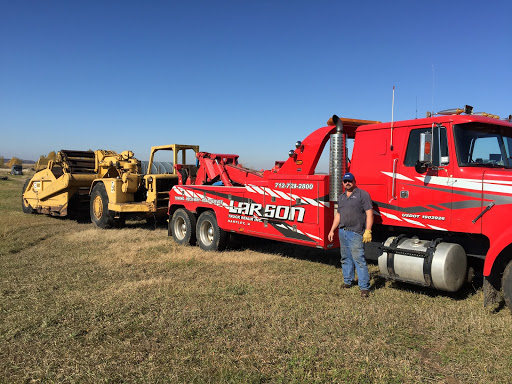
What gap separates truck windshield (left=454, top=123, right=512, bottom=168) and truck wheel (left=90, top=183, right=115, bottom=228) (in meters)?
10.2

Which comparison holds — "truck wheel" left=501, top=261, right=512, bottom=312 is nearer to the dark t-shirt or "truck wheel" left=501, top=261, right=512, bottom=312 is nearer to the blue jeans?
the blue jeans

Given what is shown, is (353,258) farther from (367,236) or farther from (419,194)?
(419,194)

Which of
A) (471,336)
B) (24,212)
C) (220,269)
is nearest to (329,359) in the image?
(471,336)

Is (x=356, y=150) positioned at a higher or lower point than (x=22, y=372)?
higher

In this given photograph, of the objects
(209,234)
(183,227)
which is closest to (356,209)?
(209,234)

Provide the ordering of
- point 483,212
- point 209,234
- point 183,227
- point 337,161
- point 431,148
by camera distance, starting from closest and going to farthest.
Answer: point 483,212, point 431,148, point 337,161, point 209,234, point 183,227

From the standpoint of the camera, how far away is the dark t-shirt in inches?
227

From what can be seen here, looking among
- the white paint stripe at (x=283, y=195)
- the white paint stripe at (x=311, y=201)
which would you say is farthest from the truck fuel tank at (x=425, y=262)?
the white paint stripe at (x=283, y=195)

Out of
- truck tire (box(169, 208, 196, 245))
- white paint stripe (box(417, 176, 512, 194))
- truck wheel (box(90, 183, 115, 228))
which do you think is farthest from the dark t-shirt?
truck wheel (box(90, 183, 115, 228))

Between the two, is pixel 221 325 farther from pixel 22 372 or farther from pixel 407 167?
pixel 407 167

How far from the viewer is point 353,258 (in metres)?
5.95

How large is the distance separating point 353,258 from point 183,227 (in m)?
5.24

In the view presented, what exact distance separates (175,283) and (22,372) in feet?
9.42

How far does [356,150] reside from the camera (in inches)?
252
